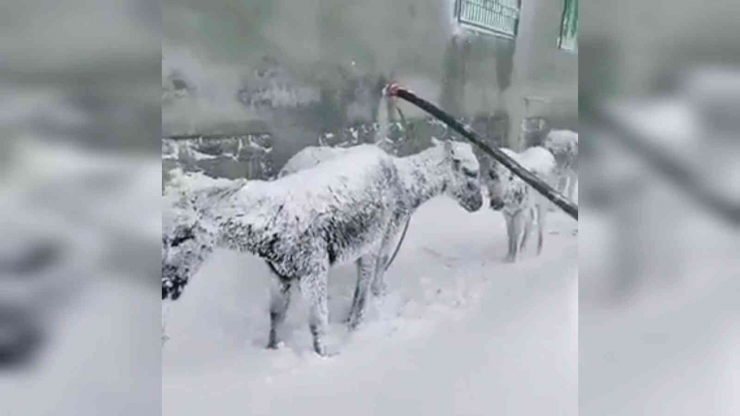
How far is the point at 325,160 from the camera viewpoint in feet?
3.87

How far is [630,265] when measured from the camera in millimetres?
554

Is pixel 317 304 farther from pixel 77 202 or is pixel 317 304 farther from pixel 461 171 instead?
pixel 77 202

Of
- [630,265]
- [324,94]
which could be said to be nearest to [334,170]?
[324,94]

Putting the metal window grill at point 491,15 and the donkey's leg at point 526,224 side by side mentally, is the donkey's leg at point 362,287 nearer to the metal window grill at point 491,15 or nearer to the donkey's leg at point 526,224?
the donkey's leg at point 526,224

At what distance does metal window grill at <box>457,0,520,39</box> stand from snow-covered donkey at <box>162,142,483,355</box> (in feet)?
0.89

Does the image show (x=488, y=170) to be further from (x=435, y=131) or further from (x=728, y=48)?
(x=728, y=48)

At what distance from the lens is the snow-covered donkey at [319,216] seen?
96 cm

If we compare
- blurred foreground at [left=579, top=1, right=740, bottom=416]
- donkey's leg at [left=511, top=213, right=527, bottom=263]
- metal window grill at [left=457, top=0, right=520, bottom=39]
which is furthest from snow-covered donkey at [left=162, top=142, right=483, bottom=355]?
blurred foreground at [left=579, top=1, right=740, bottom=416]

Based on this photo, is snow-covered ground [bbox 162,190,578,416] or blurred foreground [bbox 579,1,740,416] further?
snow-covered ground [bbox 162,190,578,416]

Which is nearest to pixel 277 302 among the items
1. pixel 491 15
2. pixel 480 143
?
pixel 480 143

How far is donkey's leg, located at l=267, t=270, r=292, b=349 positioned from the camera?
1.07 meters

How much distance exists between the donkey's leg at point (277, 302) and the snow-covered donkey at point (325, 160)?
0.59 ft

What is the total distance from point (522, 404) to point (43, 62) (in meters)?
0.93

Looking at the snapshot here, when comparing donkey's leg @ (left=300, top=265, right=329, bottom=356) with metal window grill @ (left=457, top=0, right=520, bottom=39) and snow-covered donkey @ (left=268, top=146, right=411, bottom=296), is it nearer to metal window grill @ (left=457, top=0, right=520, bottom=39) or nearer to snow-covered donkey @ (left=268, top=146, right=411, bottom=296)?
snow-covered donkey @ (left=268, top=146, right=411, bottom=296)
